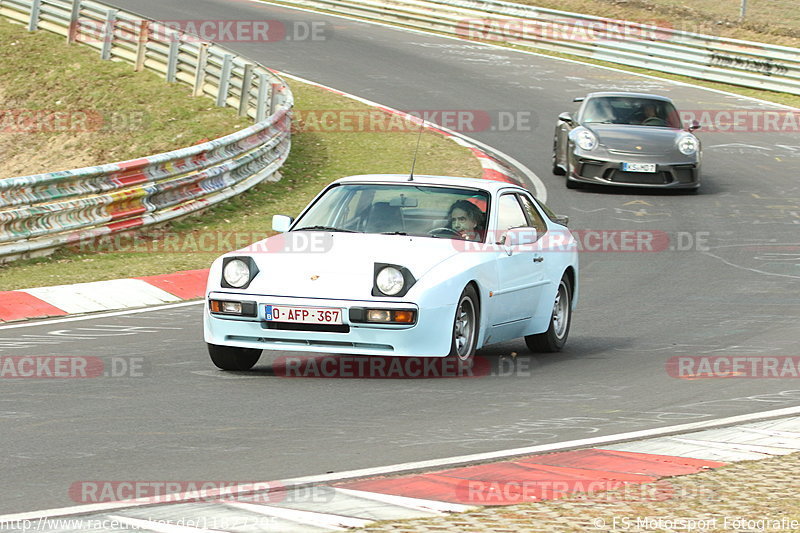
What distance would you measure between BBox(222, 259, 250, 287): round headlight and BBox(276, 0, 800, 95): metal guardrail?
75.7 feet

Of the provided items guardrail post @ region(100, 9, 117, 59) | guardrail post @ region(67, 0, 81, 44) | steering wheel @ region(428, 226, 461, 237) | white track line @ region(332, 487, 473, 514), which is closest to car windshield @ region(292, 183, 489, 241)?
steering wheel @ region(428, 226, 461, 237)

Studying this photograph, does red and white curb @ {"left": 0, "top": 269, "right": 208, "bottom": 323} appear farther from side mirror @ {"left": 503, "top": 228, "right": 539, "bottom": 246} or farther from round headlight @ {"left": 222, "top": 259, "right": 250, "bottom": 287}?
side mirror @ {"left": 503, "top": 228, "right": 539, "bottom": 246}

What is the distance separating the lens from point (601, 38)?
33.2 metres

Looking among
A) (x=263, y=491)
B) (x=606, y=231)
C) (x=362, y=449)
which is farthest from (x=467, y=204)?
(x=606, y=231)

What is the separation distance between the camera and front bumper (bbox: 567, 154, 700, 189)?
1984cm

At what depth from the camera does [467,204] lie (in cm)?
968

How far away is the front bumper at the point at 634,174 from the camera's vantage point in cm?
1984

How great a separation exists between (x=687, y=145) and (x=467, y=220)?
1124 cm

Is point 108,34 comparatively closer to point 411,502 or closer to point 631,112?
point 631,112

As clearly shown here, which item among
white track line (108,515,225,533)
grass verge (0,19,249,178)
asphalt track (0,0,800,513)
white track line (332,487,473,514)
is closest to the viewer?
white track line (108,515,225,533)

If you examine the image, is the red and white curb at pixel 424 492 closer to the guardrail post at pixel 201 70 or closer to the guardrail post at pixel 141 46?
the guardrail post at pixel 201 70

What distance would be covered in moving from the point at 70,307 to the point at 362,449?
563 cm

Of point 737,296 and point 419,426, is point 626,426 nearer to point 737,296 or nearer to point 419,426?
point 419,426

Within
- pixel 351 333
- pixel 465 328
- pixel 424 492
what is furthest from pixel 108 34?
pixel 424 492
